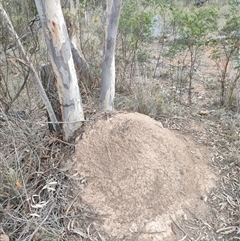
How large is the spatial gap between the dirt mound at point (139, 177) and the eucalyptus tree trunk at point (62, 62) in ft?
0.57

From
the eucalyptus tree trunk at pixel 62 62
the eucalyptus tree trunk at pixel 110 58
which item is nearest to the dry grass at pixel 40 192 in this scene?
→ the eucalyptus tree trunk at pixel 62 62

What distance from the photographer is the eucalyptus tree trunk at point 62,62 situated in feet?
6.81

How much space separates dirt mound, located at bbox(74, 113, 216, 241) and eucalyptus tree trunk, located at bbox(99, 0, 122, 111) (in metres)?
0.41

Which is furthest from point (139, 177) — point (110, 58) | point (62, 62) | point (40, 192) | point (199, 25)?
point (199, 25)

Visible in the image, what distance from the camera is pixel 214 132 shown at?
3.18 m

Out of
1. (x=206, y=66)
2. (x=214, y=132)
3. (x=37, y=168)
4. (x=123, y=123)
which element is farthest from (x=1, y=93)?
(x=206, y=66)

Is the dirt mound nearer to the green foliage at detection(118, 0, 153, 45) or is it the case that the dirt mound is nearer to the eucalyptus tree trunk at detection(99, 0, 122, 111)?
the eucalyptus tree trunk at detection(99, 0, 122, 111)

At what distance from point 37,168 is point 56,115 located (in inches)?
19.0

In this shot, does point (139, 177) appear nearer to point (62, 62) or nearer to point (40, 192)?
point (40, 192)

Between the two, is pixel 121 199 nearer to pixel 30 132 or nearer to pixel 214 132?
pixel 30 132

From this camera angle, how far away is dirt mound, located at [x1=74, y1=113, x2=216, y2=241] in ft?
7.04

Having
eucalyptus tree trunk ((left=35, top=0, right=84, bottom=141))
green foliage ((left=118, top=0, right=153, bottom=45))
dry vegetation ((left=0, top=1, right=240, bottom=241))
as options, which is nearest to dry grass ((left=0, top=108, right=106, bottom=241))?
dry vegetation ((left=0, top=1, right=240, bottom=241))

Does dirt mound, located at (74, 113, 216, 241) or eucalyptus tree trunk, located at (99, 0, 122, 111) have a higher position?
eucalyptus tree trunk, located at (99, 0, 122, 111)

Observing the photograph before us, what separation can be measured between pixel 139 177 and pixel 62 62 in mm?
1052
